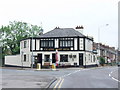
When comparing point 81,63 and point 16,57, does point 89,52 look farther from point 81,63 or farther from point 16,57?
point 16,57

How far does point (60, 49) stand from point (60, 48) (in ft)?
0.70

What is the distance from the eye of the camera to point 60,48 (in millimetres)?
57156

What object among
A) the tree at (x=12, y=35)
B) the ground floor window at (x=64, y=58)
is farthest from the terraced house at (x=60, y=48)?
the tree at (x=12, y=35)

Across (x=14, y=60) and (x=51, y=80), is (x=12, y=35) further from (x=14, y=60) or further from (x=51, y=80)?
(x=51, y=80)

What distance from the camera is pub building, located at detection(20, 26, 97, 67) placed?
56250mm

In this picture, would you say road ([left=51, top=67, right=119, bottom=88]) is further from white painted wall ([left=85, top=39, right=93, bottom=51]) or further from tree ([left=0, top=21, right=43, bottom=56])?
tree ([left=0, top=21, right=43, bottom=56])

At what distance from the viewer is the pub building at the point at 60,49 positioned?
185ft

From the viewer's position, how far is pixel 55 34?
5878 centimetres

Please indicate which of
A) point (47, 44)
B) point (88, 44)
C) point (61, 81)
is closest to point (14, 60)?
point (47, 44)

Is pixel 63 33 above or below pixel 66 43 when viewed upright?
above

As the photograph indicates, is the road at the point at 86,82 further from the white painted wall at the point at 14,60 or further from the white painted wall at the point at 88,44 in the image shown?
the white painted wall at the point at 14,60

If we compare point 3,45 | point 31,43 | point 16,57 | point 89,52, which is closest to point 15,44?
point 3,45

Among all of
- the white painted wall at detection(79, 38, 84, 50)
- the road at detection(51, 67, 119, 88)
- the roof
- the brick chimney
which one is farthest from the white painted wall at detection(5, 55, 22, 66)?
the road at detection(51, 67, 119, 88)

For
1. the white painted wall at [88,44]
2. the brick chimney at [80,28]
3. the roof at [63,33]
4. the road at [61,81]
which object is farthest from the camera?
the brick chimney at [80,28]
